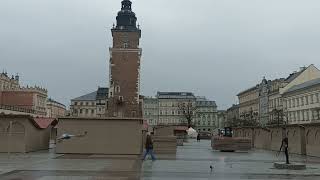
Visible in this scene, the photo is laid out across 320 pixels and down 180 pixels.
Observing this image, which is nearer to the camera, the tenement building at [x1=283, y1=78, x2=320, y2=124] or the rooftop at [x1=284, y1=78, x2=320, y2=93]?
the tenement building at [x1=283, y1=78, x2=320, y2=124]

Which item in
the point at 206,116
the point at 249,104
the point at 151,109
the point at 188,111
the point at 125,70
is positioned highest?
the point at 125,70

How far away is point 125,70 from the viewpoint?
8494cm

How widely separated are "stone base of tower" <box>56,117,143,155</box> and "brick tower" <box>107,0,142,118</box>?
48.5m

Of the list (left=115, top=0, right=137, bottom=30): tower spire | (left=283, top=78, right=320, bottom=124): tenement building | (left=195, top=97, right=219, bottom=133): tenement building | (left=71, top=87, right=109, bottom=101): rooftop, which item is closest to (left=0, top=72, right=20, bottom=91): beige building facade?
(left=71, top=87, right=109, bottom=101): rooftop

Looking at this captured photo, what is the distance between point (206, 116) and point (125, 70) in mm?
105678

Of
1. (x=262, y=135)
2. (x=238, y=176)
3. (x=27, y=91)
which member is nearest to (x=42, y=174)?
(x=238, y=176)

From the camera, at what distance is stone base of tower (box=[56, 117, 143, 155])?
114 feet

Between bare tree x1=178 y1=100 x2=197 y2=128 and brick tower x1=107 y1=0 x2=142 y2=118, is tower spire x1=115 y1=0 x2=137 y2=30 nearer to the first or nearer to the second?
brick tower x1=107 y1=0 x2=142 y2=118

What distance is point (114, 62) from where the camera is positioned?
85812 mm

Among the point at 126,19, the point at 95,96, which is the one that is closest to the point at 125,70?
the point at 126,19

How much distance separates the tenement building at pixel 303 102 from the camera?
297 ft

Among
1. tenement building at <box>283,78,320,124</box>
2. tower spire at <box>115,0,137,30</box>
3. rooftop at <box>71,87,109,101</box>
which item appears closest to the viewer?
tower spire at <box>115,0,137,30</box>

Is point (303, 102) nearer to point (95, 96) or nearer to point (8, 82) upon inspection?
point (8, 82)

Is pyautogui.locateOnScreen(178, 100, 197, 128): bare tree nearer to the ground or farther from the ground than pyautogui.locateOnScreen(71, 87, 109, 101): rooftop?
nearer to the ground
